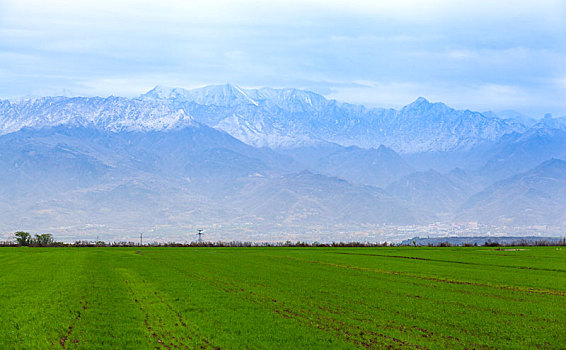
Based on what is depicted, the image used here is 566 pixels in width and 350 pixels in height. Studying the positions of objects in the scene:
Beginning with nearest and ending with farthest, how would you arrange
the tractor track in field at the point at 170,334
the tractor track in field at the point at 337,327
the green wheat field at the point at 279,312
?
the tractor track in field at the point at 170,334
the tractor track in field at the point at 337,327
the green wheat field at the point at 279,312

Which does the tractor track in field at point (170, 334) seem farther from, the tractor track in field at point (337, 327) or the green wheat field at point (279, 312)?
the tractor track in field at point (337, 327)

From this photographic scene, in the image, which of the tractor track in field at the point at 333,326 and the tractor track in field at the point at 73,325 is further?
the tractor track in field at the point at 73,325

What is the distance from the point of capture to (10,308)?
72.0ft

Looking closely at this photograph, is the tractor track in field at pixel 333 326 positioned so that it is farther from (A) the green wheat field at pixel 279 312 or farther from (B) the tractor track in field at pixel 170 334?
(B) the tractor track in field at pixel 170 334

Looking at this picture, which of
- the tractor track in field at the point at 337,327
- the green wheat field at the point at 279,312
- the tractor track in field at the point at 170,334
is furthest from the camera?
the green wheat field at the point at 279,312

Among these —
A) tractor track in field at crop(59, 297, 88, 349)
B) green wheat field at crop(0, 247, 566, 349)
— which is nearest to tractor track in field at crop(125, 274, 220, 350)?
green wheat field at crop(0, 247, 566, 349)

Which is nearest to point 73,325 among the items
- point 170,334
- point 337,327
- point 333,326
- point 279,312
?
point 170,334

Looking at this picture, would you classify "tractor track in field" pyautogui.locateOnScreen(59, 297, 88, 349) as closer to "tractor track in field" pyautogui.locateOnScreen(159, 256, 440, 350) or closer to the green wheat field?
the green wheat field

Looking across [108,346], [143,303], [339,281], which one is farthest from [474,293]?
[108,346]

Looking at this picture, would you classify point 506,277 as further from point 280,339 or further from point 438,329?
point 280,339

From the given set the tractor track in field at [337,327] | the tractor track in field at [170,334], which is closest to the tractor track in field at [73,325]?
the tractor track in field at [170,334]

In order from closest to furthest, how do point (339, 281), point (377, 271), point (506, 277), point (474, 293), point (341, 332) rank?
point (341, 332) → point (474, 293) → point (339, 281) → point (506, 277) → point (377, 271)

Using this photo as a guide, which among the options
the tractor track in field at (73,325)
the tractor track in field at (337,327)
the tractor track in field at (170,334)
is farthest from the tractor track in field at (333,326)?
the tractor track in field at (73,325)

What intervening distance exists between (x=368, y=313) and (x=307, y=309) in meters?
2.37
